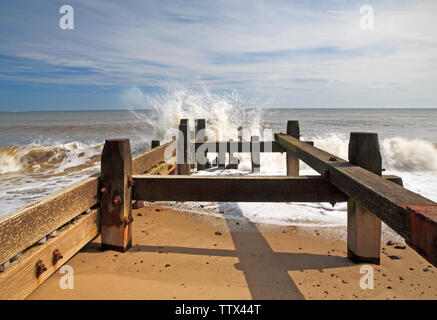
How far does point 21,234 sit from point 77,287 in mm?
861

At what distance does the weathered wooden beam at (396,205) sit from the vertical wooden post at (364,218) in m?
0.13

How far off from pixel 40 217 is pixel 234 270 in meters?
1.57

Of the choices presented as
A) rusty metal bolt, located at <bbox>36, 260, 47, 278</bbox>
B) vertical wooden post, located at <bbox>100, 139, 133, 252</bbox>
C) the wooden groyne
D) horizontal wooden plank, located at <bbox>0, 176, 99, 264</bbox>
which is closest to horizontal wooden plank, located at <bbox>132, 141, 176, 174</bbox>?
the wooden groyne

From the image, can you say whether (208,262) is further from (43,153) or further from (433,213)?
(43,153)

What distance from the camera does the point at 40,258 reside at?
5.62 feet

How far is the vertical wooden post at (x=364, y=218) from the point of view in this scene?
247 centimetres

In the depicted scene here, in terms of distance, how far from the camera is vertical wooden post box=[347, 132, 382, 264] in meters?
2.47

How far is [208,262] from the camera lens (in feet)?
8.86

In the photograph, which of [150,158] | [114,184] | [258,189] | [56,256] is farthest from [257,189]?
[150,158]

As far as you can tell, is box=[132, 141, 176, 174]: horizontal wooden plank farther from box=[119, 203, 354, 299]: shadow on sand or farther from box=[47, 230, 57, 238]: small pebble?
box=[47, 230, 57, 238]: small pebble

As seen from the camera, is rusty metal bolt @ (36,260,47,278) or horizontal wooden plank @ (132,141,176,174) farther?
horizontal wooden plank @ (132,141,176,174)

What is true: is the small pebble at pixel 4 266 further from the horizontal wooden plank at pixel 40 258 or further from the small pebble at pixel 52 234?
the small pebble at pixel 52 234

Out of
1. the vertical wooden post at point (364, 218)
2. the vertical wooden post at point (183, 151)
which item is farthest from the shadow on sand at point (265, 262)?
the vertical wooden post at point (183, 151)

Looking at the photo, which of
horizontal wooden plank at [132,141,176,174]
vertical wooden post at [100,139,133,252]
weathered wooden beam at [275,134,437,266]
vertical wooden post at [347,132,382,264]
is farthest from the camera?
horizontal wooden plank at [132,141,176,174]
